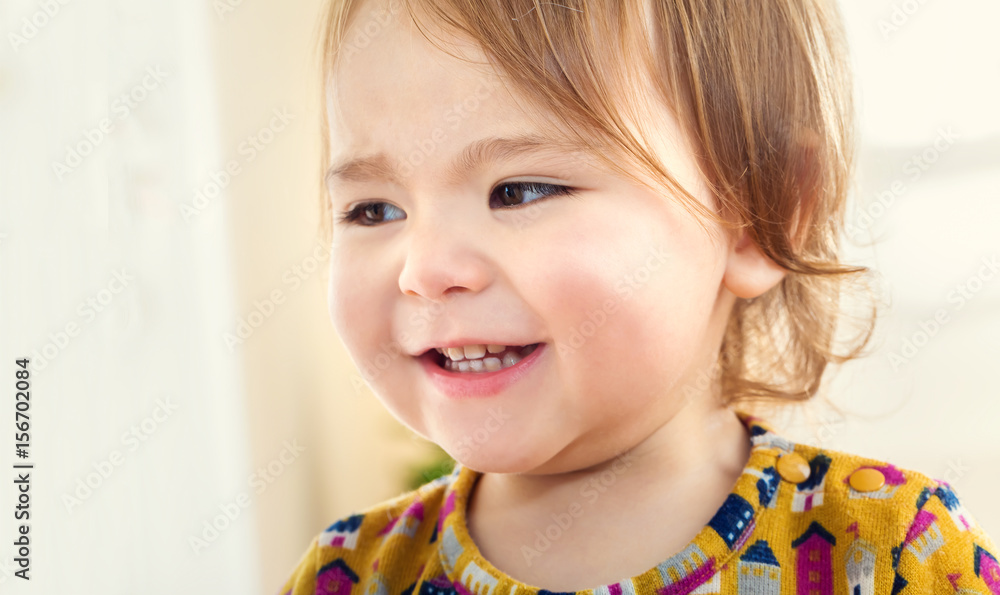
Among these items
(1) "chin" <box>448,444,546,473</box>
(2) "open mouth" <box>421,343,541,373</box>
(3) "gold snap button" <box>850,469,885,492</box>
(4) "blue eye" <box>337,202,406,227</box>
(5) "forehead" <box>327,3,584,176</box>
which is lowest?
(3) "gold snap button" <box>850,469,885,492</box>

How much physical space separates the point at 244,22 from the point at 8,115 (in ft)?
3.11

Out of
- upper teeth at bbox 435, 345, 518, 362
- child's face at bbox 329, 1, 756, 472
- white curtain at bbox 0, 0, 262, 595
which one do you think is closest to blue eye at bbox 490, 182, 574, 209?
child's face at bbox 329, 1, 756, 472

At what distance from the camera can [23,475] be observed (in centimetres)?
78

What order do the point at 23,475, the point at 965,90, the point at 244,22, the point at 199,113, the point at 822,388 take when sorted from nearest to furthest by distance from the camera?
the point at 23,475 < the point at 822,388 < the point at 965,90 < the point at 199,113 < the point at 244,22

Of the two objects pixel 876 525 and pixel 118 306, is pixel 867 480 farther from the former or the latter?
pixel 118 306

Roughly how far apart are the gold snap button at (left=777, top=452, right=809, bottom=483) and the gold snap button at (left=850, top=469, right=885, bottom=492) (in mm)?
39

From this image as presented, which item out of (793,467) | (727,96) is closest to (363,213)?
(727,96)

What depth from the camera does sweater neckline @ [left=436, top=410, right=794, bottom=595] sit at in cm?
61

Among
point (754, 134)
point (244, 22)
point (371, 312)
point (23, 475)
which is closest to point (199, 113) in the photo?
point (244, 22)

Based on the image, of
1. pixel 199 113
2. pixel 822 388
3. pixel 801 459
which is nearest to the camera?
pixel 801 459

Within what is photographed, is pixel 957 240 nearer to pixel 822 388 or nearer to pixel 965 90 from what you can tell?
pixel 965 90

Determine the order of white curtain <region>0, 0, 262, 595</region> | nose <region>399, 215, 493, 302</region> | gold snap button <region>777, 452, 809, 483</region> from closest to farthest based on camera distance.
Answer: nose <region>399, 215, 493, 302</region> → gold snap button <region>777, 452, 809, 483</region> → white curtain <region>0, 0, 262, 595</region>

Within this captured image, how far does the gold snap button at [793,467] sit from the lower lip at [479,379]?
0.24 meters

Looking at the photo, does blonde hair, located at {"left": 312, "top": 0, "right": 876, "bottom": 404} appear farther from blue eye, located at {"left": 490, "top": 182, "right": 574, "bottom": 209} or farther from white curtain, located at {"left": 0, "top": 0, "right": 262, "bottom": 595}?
white curtain, located at {"left": 0, "top": 0, "right": 262, "bottom": 595}
